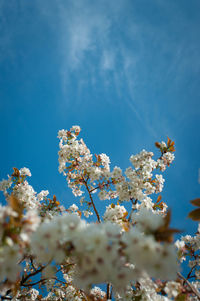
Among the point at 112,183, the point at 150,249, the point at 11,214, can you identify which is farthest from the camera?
the point at 112,183

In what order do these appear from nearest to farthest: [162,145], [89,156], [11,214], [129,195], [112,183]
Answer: [11,214] → [129,195] → [162,145] → [112,183] → [89,156]

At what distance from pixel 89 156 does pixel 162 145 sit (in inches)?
92.3

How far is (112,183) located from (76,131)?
2167mm

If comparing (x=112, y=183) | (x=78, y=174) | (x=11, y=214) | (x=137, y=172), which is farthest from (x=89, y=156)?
(x=11, y=214)

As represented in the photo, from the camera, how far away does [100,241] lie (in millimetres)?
1647

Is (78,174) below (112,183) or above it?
above

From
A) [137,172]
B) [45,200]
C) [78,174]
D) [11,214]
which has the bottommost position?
[11,214]

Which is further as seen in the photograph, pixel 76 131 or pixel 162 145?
pixel 76 131

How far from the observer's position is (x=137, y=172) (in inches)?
202

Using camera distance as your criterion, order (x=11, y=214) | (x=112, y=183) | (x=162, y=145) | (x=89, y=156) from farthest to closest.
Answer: (x=89, y=156) → (x=112, y=183) → (x=162, y=145) → (x=11, y=214)

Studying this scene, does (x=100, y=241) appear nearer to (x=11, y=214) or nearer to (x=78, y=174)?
(x=11, y=214)

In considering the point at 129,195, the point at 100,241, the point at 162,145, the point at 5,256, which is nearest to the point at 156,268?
the point at 100,241

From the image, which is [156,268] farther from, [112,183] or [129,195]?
[112,183]

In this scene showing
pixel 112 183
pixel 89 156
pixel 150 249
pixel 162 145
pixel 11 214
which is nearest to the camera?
pixel 150 249
